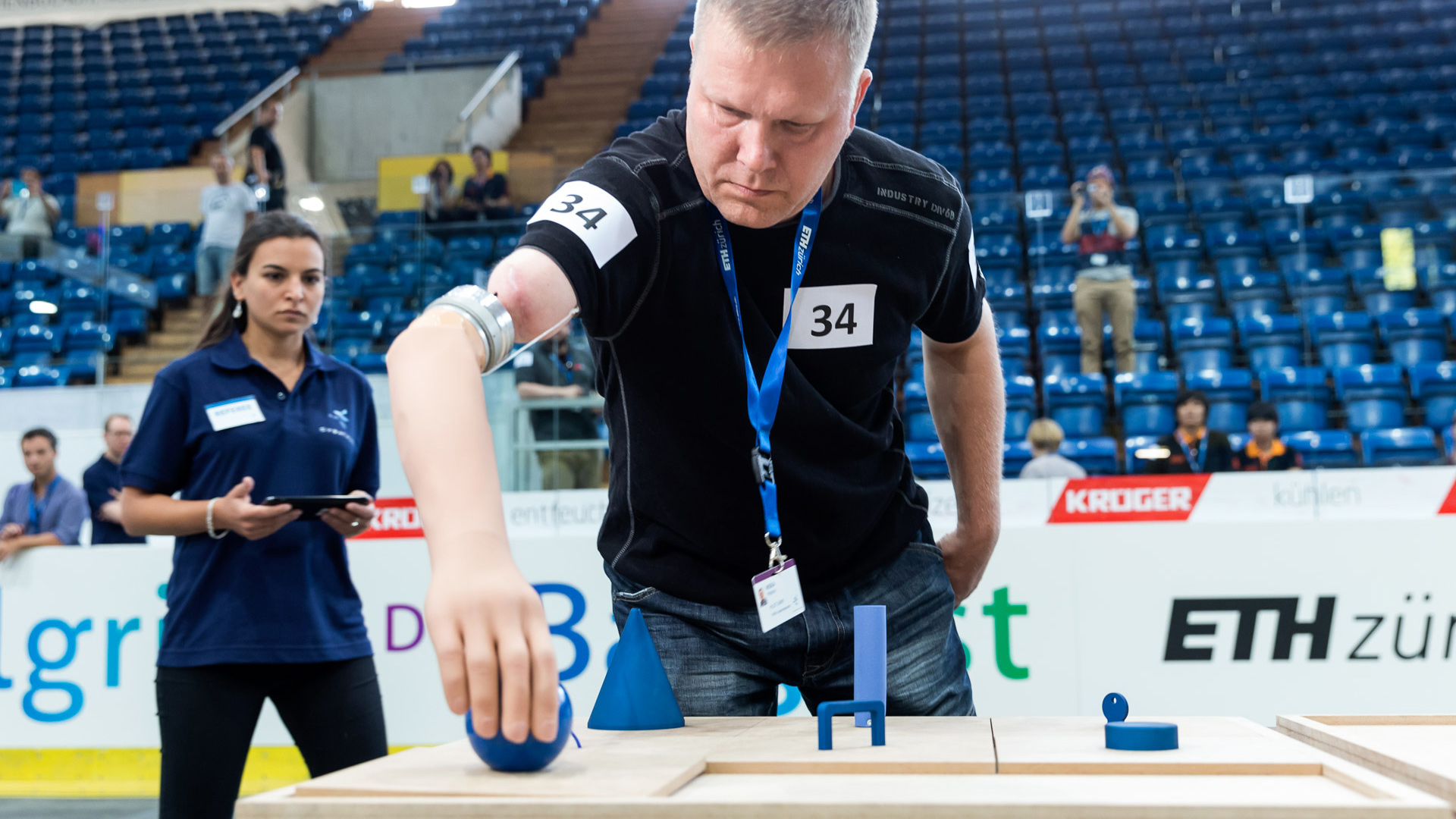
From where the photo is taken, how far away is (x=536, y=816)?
2.38ft

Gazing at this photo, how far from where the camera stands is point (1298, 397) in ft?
18.1

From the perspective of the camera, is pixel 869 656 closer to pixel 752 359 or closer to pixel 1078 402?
pixel 752 359

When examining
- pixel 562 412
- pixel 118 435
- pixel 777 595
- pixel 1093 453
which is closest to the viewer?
pixel 777 595

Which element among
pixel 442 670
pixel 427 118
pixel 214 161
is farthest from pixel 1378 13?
pixel 442 670

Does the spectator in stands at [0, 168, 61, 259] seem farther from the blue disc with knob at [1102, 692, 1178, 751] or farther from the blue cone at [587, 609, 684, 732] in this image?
the blue disc with knob at [1102, 692, 1178, 751]

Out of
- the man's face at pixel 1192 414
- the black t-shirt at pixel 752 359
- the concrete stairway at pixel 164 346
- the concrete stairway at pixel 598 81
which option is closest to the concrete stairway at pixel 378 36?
the concrete stairway at pixel 598 81

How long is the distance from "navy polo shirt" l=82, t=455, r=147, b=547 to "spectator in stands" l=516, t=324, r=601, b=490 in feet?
6.30

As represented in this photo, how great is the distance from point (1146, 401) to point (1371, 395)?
43.0 inches

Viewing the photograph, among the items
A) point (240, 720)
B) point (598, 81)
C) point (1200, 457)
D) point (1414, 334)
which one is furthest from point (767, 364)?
point (598, 81)

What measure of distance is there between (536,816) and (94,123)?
49.2 ft

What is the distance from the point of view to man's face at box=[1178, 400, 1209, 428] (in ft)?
17.1

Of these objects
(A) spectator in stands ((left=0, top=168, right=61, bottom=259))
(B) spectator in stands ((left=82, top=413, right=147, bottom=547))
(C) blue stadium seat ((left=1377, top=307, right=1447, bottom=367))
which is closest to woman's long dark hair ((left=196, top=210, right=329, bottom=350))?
(B) spectator in stands ((left=82, top=413, right=147, bottom=547))

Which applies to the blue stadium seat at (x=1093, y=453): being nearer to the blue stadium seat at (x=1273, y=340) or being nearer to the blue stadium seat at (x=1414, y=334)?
the blue stadium seat at (x=1273, y=340)

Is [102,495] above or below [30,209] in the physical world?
below
